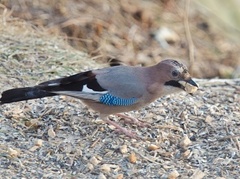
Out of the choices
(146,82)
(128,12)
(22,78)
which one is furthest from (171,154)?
(128,12)

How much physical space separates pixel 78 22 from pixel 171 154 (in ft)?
10.6

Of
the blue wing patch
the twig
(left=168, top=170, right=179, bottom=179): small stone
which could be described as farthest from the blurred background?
(left=168, top=170, right=179, bottom=179): small stone

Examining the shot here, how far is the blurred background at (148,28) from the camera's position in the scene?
7.51 metres

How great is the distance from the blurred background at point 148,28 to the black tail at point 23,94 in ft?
7.06

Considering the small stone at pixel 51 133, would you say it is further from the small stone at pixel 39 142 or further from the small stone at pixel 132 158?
the small stone at pixel 132 158

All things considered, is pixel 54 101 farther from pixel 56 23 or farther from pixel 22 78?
pixel 56 23

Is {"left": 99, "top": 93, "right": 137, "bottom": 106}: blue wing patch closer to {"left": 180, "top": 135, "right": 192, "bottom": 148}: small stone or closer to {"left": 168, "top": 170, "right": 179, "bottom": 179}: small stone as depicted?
{"left": 180, "top": 135, "right": 192, "bottom": 148}: small stone

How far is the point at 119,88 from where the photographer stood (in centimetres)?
474

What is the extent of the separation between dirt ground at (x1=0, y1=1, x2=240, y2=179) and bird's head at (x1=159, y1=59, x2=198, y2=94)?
1.32 feet

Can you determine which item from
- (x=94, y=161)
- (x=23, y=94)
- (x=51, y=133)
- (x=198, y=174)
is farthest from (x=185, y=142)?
(x=23, y=94)

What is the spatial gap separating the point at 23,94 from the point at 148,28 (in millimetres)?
3828

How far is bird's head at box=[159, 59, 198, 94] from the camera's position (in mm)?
4668

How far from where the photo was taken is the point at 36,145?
4.68 m

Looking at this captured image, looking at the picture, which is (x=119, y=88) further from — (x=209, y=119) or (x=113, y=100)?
(x=209, y=119)
